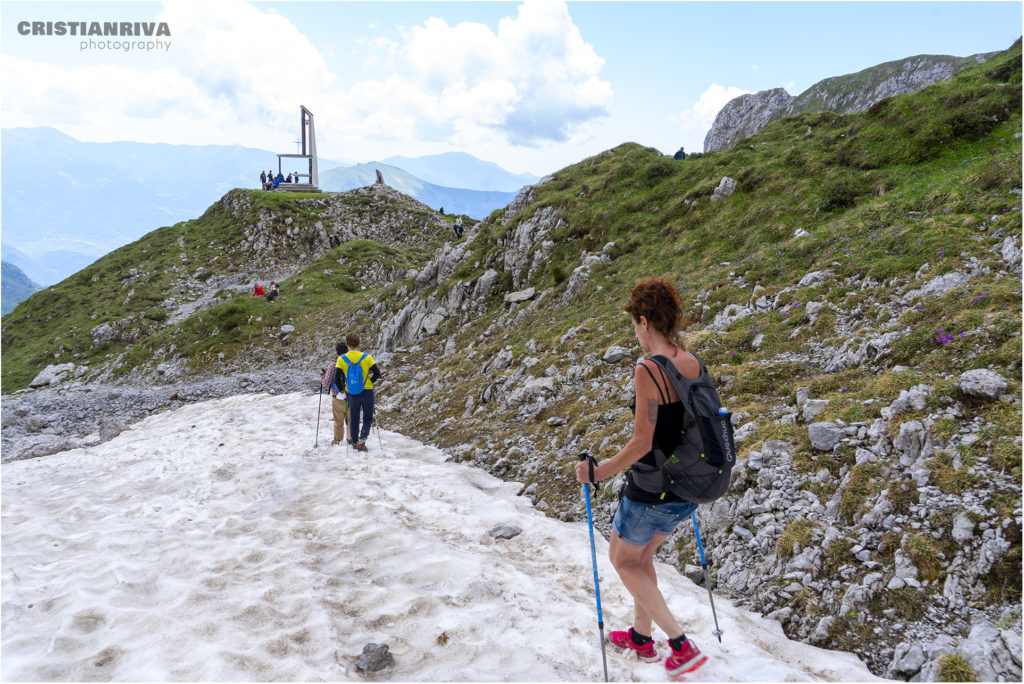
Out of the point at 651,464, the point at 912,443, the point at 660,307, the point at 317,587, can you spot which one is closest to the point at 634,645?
the point at 651,464

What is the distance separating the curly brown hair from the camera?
419 cm

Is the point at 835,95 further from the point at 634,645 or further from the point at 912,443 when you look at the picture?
the point at 634,645

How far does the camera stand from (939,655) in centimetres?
441

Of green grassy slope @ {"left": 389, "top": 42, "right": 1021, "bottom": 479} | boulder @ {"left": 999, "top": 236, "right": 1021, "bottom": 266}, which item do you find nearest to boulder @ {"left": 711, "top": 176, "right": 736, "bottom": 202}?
green grassy slope @ {"left": 389, "top": 42, "right": 1021, "bottom": 479}

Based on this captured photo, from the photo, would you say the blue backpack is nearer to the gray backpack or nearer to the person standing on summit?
the person standing on summit

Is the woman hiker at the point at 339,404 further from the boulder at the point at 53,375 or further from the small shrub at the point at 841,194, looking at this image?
the boulder at the point at 53,375

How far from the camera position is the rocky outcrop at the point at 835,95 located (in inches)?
3627

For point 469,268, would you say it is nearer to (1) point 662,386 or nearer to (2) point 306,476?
(2) point 306,476

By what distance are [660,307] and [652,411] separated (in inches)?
37.1

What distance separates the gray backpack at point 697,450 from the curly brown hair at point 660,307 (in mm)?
356

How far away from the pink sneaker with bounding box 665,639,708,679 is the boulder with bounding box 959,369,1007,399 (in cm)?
555

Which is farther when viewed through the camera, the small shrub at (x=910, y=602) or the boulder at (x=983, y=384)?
the boulder at (x=983, y=384)

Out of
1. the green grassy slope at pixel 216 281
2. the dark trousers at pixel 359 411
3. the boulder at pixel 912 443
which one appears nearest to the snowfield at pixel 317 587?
the dark trousers at pixel 359 411

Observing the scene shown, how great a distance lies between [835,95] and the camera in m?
104
